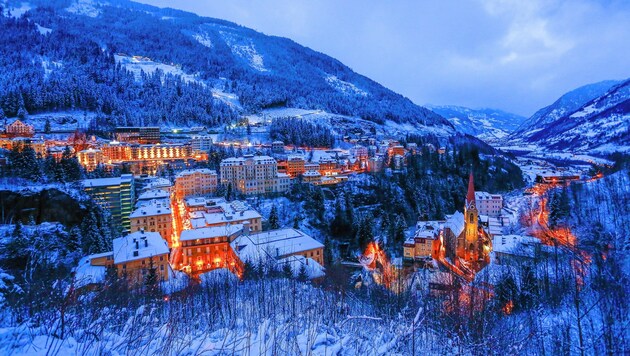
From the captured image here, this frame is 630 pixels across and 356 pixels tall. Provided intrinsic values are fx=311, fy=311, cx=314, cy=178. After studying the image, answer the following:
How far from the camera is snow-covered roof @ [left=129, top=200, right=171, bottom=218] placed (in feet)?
90.3

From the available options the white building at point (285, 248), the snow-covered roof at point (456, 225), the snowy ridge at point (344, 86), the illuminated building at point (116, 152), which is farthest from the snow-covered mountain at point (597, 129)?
the illuminated building at point (116, 152)

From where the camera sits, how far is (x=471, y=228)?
29.7 m

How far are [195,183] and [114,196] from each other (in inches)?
457

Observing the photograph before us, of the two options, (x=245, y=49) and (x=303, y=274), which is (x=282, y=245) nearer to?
(x=303, y=274)

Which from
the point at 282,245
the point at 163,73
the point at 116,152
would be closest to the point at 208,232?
the point at 282,245

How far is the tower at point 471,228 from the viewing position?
29266 mm

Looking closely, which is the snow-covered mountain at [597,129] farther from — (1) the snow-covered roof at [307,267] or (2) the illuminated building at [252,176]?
(1) the snow-covered roof at [307,267]

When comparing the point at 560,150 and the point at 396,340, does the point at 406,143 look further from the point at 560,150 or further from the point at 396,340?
the point at 560,150

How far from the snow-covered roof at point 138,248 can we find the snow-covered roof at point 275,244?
16.6ft

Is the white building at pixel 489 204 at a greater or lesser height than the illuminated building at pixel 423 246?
greater

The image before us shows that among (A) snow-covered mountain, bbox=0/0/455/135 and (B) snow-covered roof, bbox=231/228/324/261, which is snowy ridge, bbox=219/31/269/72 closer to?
(A) snow-covered mountain, bbox=0/0/455/135

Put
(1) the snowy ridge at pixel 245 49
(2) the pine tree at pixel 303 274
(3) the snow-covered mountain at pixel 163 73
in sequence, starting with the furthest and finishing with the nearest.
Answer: (1) the snowy ridge at pixel 245 49 → (3) the snow-covered mountain at pixel 163 73 → (2) the pine tree at pixel 303 274

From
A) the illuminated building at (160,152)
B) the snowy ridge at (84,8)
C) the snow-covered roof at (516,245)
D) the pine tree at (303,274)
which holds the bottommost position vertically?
the pine tree at (303,274)

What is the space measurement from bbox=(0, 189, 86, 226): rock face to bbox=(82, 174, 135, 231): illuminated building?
268cm
